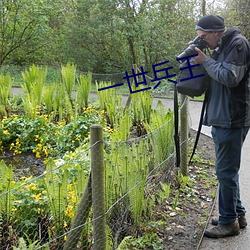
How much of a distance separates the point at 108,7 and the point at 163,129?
1216 cm

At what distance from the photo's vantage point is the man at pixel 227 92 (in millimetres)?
2771

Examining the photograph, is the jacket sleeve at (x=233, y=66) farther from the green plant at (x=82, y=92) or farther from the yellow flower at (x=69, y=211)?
the green plant at (x=82, y=92)

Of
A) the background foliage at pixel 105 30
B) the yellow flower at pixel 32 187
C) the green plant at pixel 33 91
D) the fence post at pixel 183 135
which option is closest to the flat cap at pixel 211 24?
the fence post at pixel 183 135

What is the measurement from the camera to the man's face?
2.94 m

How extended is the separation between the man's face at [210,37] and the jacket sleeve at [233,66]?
0.18 m

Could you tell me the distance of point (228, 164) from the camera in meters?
3.04

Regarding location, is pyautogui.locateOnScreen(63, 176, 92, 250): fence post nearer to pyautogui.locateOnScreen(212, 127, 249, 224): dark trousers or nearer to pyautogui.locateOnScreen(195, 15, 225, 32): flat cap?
pyautogui.locateOnScreen(212, 127, 249, 224): dark trousers

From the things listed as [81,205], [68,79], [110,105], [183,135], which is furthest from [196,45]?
[68,79]

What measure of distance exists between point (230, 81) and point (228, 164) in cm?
71

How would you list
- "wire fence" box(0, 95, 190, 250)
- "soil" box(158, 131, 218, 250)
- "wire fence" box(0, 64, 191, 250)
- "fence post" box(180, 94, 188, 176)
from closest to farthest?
"wire fence" box(0, 64, 191, 250)
"wire fence" box(0, 95, 190, 250)
"soil" box(158, 131, 218, 250)
"fence post" box(180, 94, 188, 176)

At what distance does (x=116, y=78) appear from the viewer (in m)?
11.1

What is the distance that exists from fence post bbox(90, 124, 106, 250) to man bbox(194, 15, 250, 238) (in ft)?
3.50

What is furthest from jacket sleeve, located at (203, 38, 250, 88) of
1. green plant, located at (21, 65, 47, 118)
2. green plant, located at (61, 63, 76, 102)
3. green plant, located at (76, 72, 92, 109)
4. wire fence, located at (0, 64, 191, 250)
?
green plant, located at (61, 63, 76, 102)

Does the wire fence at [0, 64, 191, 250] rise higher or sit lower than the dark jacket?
lower
